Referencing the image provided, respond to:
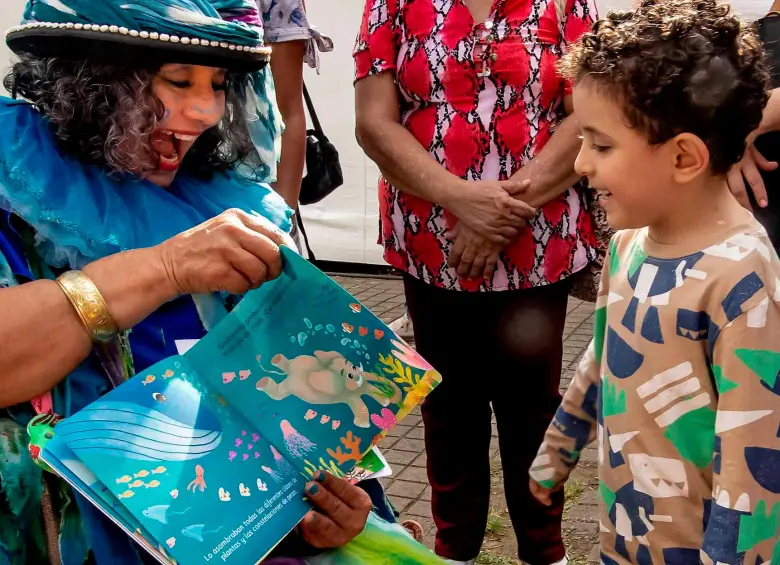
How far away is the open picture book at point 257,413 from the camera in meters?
1.17

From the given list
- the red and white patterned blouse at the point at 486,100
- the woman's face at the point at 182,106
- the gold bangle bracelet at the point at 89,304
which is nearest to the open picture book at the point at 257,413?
the gold bangle bracelet at the point at 89,304

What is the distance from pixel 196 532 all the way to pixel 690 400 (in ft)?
2.73

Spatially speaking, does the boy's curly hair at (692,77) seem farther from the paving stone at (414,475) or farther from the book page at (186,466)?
the paving stone at (414,475)

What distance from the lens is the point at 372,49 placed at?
2270mm

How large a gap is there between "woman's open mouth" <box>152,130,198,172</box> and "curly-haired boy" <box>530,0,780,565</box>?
29.2 inches

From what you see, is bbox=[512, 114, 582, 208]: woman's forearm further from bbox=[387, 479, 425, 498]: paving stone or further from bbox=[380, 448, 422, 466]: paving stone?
bbox=[380, 448, 422, 466]: paving stone

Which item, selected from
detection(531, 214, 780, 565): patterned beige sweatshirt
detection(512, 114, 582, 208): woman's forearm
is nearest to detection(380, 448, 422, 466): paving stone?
detection(512, 114, 582, 208): woman's forearm

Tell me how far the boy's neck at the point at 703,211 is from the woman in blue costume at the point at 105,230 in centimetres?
69

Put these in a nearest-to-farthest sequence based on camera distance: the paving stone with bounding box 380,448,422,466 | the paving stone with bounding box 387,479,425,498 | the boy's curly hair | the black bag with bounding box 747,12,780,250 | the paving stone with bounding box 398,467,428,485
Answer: the boy's curly hair < the black bag with bounding box 747,12,780,250 < the paving stone with bounding box 387,479,425,498 < the paving stone with bounding box 398,467,428,485 < the paving stone with bounding box 380,448,422,466

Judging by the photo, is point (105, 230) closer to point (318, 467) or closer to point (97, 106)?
point (97, 106)

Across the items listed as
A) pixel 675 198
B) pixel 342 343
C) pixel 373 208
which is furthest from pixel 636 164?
pixel 373 208

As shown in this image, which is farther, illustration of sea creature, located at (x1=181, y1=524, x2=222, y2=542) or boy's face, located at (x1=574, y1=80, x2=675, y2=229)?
boy's face, located at (x1=574, y1=80, x2=675, y2=229)

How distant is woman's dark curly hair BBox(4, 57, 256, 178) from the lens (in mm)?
1479

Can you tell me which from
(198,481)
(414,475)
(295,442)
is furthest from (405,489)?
(198,481)
